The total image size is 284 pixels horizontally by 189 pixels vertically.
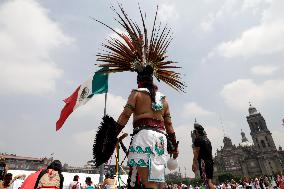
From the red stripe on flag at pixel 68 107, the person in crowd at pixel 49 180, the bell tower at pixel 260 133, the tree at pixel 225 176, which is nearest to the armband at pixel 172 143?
the person in crowd at pixel 49 180

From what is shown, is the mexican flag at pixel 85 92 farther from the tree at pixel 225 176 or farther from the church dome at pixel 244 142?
the church dome at pixel 244 142

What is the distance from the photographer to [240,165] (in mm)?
109000

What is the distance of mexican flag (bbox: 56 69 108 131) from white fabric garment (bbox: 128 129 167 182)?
9.71m

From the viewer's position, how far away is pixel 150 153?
139 inches

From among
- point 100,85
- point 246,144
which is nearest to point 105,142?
point 100,85

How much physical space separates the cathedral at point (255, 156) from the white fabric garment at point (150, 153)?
367ft

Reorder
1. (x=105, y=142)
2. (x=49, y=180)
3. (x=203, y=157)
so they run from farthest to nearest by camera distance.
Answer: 1. (x=203, y=157)
2. (x=49, y=180)
3. (x=105, y=142)

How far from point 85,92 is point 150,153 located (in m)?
10.7

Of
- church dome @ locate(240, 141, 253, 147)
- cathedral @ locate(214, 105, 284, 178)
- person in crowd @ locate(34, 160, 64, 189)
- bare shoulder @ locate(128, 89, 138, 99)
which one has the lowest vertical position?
person in crowd @ locate(34, 160, 64, 189)

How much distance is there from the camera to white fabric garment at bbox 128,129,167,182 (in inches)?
136

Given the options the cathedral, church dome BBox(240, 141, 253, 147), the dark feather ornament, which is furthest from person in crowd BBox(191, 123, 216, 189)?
church dome BBox(240, 141, 253, 147)

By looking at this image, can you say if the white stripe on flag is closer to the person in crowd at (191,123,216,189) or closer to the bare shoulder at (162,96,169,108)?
the person in crowd at (191,123,216,189)

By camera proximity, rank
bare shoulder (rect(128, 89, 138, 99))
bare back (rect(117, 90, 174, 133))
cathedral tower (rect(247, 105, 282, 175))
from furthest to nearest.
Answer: cathedral tower (rect(247, 105, 282, 175))
bare shoulder (rect(128, 89, 138, 99))
bare back (rect(117, 90, 174, 133))

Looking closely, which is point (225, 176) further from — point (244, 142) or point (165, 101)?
point (165, 101)
